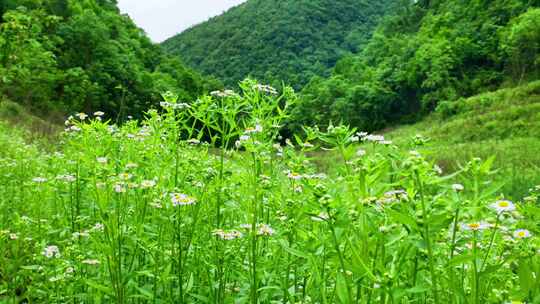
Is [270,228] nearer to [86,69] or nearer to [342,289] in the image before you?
[342,289]

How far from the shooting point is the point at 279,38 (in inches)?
3718

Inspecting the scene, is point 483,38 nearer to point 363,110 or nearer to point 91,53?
point 363,110

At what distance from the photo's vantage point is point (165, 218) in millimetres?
2574

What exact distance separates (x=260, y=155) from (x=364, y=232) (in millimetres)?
1216

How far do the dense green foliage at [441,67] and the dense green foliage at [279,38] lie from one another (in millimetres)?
19704

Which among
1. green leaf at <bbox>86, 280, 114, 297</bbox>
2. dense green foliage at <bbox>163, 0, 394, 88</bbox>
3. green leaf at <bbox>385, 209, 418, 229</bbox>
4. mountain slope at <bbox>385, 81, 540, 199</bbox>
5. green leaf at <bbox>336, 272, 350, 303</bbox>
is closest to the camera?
green leaf at <bbox>385, 209, 418, 229</bbox>

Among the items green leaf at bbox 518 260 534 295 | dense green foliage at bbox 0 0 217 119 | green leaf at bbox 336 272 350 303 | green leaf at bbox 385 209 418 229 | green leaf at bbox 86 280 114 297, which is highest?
dense green foliage at bbox 0 0 217 119

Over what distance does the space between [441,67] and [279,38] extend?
4794 centimetres

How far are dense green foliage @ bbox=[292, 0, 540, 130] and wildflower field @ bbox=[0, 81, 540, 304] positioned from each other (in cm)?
4274

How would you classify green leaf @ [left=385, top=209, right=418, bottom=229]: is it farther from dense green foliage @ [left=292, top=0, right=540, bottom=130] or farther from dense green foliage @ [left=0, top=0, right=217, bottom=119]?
dense green foliage @ [left=292, top=0, right=540, bottom=130]

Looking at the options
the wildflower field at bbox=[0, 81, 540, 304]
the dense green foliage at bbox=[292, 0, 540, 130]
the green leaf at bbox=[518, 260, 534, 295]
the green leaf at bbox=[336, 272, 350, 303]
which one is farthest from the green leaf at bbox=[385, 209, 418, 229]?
the dense green foliage at bbox=[292, 0, 540, 130]

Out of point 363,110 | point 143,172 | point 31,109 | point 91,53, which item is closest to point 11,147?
point 143,172

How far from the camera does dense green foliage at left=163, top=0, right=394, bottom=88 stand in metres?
88.3

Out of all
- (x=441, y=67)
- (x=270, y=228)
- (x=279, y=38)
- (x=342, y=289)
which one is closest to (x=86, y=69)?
(x=441, y=67)
